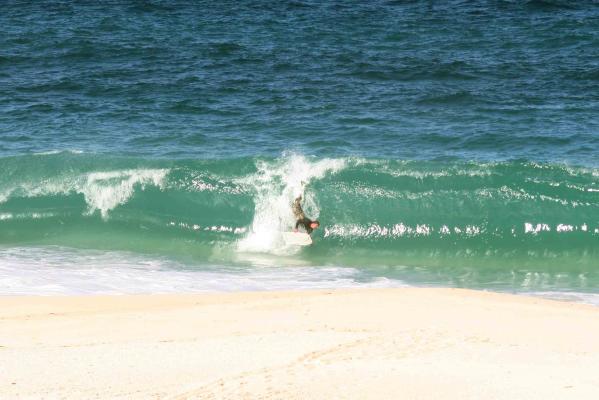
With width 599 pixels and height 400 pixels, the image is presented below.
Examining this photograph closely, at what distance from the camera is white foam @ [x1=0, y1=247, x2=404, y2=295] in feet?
47.5

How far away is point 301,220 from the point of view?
664 inches

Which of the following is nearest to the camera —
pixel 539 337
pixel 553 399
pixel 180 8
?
pixel 553 399

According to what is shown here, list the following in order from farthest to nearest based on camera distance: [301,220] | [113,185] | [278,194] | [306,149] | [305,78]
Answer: [305,78]
[306,149]
[113,185]
[278,194]
[301,220]

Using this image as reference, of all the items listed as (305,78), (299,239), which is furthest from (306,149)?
(305,78)

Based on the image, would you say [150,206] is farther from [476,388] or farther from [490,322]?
[476,388]

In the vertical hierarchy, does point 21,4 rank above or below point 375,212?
above

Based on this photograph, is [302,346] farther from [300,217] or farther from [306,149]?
[306,149]

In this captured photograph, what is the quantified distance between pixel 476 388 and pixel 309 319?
2.97 meters

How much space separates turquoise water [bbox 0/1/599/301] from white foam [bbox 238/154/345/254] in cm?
4

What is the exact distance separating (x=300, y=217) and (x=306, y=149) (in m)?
4.01

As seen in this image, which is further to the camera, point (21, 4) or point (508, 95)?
point (21, 4)

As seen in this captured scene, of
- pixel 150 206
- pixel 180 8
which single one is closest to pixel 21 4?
pixel 180 8

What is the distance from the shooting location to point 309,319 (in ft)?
38.7

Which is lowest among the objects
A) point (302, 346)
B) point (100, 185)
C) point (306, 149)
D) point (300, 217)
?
point (100, 185)
